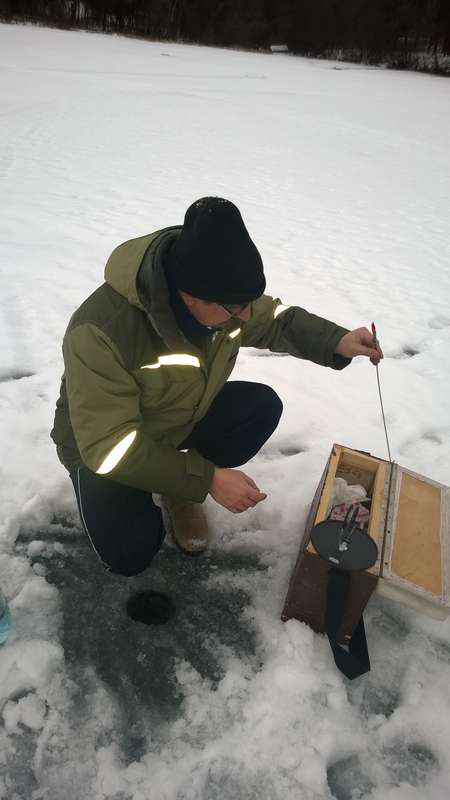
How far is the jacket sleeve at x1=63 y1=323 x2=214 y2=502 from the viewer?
137 centimetres

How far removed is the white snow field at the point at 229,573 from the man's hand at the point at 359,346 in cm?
66

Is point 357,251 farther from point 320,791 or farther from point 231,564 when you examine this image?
point 320,791

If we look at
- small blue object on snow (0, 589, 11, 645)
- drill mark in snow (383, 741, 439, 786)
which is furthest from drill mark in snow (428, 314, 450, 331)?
small blue object on snow (0, 589, 11, 645)

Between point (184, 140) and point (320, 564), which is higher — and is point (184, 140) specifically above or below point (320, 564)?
above

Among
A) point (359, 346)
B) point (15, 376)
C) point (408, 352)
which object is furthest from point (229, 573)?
point (408, 352)

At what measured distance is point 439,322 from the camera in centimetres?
378

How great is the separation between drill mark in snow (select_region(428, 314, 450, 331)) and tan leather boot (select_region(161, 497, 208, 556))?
2.51m

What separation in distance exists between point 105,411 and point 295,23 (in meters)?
34.9

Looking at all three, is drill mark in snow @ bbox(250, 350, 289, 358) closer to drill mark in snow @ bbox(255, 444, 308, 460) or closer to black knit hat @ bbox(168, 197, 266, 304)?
drill mark in snow @ bbox(255, 444, 308, 460)

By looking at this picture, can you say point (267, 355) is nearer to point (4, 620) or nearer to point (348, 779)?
point (4, 620)

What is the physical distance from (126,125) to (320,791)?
380 inches

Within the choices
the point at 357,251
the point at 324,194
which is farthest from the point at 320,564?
the point at 324,194

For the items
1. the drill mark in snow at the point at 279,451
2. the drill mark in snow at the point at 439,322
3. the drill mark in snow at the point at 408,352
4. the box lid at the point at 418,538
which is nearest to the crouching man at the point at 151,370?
the box lid at the point at 418,538

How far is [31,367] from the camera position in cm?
278
